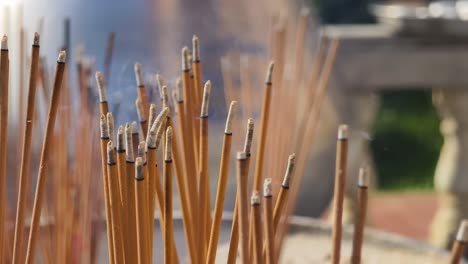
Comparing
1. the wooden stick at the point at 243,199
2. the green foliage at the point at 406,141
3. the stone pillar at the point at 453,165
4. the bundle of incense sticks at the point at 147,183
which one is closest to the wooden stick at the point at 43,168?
the bundle of incense sticks at the point at 147,183

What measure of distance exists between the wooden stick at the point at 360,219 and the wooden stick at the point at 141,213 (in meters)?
0.10

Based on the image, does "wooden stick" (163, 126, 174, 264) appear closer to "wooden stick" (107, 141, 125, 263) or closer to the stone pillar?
"wooden stick" (107, 141, 125, 263)

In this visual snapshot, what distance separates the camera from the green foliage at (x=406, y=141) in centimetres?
314

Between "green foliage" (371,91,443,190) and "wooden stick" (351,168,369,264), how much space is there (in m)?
2.67

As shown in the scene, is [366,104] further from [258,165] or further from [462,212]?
[258,165]

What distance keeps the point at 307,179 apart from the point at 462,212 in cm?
41

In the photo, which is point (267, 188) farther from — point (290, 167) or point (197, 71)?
point (197, 71)

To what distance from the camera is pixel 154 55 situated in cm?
123

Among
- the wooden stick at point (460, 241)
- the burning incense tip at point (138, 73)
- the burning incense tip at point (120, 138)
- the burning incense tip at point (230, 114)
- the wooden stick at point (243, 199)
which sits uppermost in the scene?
the burning incense tip at point (138, 73)

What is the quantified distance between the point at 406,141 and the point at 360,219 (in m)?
3.12

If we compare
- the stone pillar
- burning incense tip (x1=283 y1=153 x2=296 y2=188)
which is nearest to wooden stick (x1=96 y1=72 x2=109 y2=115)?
burning incense tip (x1=283 y1=153 x2=296 y2=188)

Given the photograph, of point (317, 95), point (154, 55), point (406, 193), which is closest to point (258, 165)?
point (317, 95)

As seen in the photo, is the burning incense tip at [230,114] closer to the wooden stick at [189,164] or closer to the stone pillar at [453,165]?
the wooden stick at [189,164]

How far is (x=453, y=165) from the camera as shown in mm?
1655
